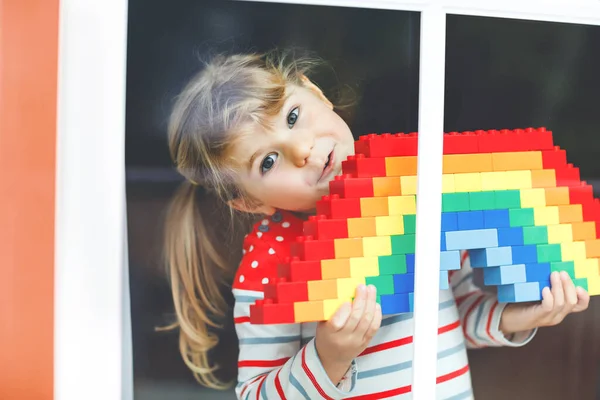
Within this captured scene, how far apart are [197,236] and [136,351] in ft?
0.67

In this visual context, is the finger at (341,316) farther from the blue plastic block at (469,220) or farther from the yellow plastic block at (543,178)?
the yellow plastic block at (543,178)

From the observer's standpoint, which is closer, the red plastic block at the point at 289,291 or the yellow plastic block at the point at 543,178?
the red plastic block at the point at 289,291

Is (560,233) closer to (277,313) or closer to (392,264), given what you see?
(392,264)

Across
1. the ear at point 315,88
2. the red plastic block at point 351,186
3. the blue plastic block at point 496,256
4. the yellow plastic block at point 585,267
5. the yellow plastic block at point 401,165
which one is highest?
the ear at point 315,88

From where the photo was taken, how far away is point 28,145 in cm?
84

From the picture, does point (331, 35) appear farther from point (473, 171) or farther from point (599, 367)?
point (599, 367)

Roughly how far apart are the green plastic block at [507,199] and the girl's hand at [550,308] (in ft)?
0.42

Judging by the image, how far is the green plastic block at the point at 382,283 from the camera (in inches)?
33.5

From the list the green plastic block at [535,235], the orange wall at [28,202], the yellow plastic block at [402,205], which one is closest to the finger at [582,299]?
the green plastic block at [535,235]

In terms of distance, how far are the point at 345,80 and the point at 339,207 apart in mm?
199

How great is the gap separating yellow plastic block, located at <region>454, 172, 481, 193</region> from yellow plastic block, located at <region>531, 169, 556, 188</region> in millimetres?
94

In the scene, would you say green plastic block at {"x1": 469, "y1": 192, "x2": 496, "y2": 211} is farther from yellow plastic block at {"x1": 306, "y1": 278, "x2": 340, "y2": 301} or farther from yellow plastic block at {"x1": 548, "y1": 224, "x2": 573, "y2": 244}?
yellow plastic block at {"x1": 306, "y1": 278, "x2": 340, "y2": 301}

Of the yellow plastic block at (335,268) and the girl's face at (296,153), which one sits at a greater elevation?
the girl's face at (296,153)

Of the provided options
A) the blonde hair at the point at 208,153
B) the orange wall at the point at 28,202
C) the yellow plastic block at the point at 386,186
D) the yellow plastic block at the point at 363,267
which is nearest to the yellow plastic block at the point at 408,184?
the yellow plastic block at the point at 386,186
